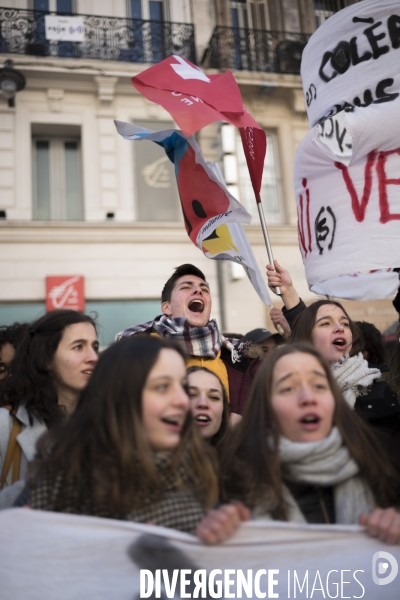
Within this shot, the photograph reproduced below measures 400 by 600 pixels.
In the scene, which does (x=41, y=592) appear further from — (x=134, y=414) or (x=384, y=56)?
(x=384, y=56)

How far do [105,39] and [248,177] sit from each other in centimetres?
383

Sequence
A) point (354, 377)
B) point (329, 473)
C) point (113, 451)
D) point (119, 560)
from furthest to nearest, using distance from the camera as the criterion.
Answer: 1. point (354, 377)
2. point (329, 473)
3. point (113, 451)
4. point (119, 560)

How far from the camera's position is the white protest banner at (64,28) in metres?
12.1

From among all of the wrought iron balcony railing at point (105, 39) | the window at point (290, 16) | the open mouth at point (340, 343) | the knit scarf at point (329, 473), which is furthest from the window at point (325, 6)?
the knit scarf at point (329, 473)

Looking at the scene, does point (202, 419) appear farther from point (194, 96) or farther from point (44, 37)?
point (44, 37)

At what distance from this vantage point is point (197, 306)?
3801mm

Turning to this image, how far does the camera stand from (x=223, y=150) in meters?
12.1

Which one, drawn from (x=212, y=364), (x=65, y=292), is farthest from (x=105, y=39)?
(x=212, y=364)

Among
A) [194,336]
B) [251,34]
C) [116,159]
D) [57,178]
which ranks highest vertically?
[251,34]

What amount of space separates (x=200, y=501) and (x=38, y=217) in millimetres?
10631

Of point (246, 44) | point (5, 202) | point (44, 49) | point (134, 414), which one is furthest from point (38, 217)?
point (134, 414)

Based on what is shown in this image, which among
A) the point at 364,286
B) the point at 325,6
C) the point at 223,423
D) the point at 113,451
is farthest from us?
the point at 325,6

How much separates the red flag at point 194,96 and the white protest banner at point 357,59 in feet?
1.68

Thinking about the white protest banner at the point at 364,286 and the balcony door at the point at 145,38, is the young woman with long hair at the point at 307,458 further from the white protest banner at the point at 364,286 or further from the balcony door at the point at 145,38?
the balcony door at the point at 145,38
